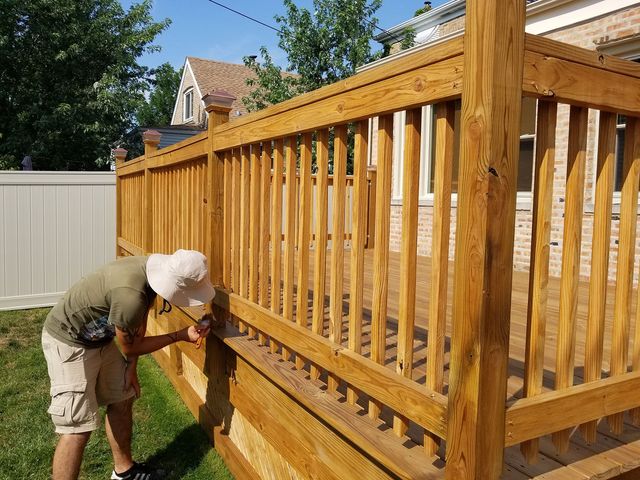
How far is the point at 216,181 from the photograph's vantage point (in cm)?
337

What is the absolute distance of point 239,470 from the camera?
3.13 meters

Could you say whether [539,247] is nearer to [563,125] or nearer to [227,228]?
[227,228]

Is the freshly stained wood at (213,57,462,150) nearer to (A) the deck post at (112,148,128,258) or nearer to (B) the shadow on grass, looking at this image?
(B) the shadow on grass

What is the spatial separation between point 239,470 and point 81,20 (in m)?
16.1

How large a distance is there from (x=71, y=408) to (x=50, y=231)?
563cm

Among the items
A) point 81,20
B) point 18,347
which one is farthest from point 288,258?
point 81,20

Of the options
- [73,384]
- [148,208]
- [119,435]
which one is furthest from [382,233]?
[148,208]

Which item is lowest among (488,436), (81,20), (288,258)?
(488,436)

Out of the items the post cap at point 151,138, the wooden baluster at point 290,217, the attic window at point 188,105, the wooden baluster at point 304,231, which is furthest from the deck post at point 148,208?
the attic window at point 188,105

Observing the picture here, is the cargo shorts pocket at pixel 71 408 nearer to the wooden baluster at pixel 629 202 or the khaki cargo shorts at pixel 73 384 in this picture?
the khaki cargo shorts at pixel 73 384

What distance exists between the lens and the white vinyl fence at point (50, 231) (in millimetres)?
7465

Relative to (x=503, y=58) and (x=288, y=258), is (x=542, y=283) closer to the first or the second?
(x=503, y=58)

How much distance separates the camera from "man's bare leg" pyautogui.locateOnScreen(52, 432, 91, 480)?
2.83m

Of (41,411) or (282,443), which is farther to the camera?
(41,411)
